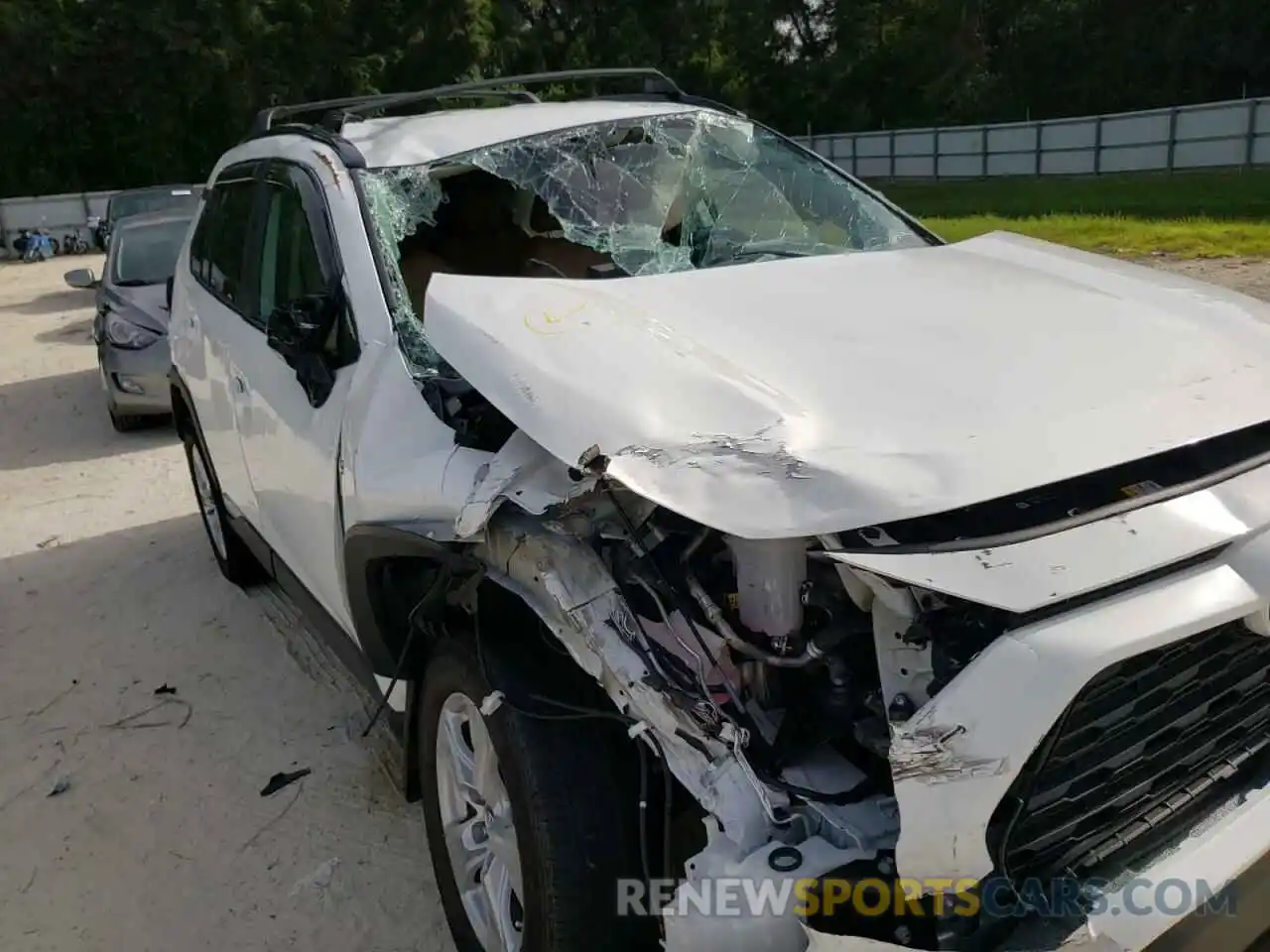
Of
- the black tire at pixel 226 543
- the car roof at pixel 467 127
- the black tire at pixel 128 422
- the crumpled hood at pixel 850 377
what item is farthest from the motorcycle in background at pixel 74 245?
the crumpled hood at pixel 850 377

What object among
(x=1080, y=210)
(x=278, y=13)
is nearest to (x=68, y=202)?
(x=278, y=13)

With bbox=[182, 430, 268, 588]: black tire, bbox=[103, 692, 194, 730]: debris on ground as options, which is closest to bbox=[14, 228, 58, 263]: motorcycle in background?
bbox=[182, 430, 268, 588]: black tire

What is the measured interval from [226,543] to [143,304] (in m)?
4.08

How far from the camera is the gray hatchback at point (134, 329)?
7.93 m

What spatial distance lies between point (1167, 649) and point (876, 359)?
808mm

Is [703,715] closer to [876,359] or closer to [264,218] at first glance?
[876,359]

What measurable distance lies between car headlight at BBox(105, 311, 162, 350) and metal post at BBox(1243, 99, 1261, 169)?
919 inches

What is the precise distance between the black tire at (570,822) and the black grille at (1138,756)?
708 millimetres

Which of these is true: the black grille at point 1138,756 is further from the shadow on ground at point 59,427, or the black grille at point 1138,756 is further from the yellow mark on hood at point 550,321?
the shadow on ground at point 59,427

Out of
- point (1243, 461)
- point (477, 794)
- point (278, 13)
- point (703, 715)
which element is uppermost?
point (278, 13)

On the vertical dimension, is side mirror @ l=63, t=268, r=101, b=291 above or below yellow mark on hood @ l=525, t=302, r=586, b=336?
below

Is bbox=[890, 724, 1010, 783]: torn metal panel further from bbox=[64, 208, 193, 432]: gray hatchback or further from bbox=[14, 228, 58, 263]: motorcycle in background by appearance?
bbox=[14, 228, 58, 263]: motorcycle in background

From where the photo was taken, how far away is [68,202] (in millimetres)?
26422

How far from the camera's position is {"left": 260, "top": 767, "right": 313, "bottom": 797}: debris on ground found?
3.51m
